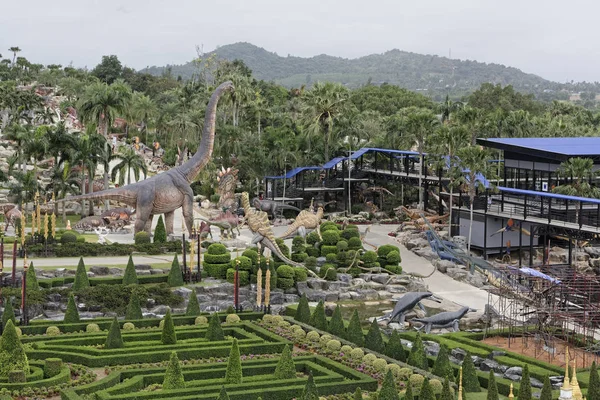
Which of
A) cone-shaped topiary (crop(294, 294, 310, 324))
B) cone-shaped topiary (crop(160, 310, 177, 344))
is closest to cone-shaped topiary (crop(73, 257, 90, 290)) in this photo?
cone-shaped topiary (crop(160, 310, 177, 344))

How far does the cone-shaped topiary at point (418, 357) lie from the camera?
135 feet

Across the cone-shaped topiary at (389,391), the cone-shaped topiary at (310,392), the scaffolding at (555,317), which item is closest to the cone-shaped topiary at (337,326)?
the scaffolding at (555,317)

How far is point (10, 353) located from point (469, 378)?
1667cm

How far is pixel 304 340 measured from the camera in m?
46.4

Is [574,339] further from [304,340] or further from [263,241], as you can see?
[263,241]

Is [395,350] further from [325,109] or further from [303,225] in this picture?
[325,109]

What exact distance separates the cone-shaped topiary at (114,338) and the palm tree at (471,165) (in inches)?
1345

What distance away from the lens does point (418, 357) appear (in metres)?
41.2

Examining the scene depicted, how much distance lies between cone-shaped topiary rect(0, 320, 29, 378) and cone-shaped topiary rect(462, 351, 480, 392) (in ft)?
52.5

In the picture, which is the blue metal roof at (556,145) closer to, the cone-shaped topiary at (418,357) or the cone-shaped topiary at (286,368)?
the cone-shaped topiary at (418,357)

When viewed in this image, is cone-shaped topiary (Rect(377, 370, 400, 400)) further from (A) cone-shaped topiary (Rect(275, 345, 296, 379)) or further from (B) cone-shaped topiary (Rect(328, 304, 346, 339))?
(B) cone-shaped topiary (Rect(328, 304, 346, 339))

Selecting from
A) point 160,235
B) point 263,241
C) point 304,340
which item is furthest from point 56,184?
point 304,340

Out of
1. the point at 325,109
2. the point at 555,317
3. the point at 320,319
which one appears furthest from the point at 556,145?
the point at 320,319

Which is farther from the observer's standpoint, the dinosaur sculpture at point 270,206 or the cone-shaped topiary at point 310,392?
the dinosaur sculpture at point 270,206
